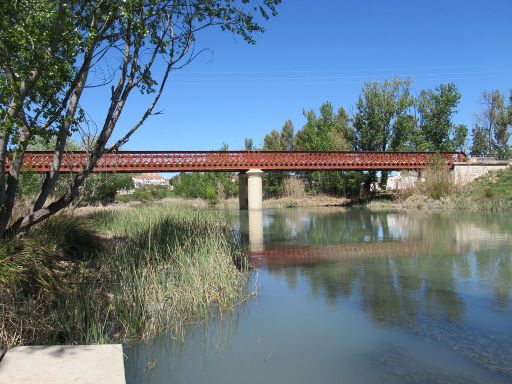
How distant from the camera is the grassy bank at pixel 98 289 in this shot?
5023 millimetres

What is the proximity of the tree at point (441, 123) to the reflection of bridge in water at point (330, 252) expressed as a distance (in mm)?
36548

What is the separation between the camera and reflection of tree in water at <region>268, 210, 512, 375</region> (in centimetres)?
545

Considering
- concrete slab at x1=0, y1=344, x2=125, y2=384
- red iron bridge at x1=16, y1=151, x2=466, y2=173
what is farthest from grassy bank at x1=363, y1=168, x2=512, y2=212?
concrete slab at x1=0, y1=344, x2=125, y2=384

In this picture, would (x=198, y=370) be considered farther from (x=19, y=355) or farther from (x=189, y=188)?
(x=189, y=188)

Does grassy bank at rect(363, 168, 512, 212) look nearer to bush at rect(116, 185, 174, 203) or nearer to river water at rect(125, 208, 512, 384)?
river water at rect(125, 208, 512, 384)

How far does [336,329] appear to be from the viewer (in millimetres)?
5922

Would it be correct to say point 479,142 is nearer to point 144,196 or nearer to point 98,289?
point 144,196

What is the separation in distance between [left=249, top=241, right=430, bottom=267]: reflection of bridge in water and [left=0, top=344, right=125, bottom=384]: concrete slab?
696 cm

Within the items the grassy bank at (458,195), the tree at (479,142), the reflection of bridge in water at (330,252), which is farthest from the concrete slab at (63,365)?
the tree at (479,142)

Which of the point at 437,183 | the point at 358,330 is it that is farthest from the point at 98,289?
the point at 437,183

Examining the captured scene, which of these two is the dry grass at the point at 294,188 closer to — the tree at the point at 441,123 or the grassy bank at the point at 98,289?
the tree at the point at 441,123

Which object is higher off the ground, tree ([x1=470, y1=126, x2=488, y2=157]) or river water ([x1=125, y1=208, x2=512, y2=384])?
tree ([x1=470, y1=126, x2=488, y2=157])

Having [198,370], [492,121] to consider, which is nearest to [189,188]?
[492,121]

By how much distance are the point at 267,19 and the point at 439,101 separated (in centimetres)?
4388
